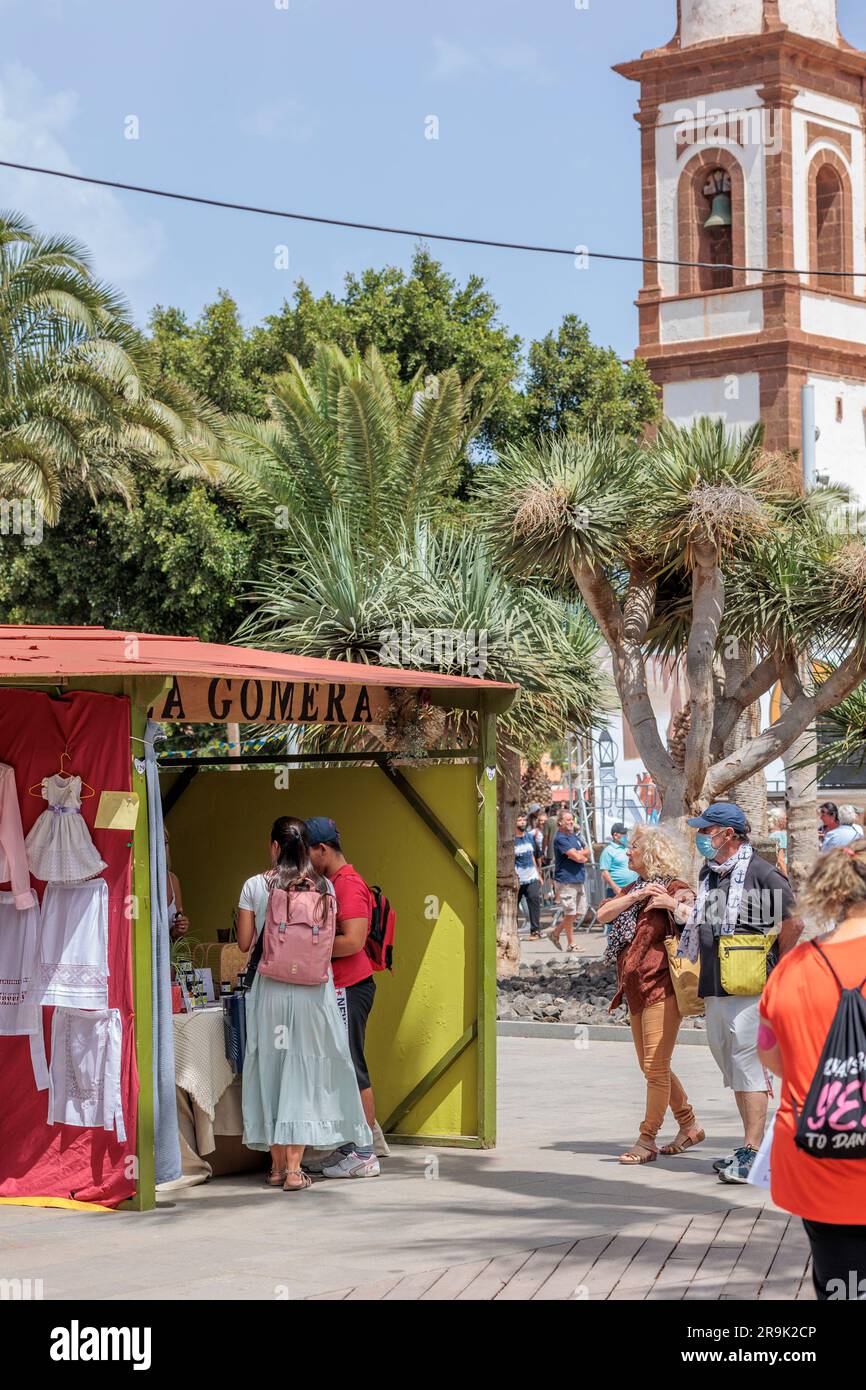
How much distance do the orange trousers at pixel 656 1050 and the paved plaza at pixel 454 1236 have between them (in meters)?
0.24

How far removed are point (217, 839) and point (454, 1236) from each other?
408 centimetres

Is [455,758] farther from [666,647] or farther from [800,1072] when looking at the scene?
[666,647]

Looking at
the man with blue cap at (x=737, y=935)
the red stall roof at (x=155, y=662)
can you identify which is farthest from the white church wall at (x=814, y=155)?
the man with blue cap at (x=737, y=935)

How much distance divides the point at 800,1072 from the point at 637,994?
4859mm

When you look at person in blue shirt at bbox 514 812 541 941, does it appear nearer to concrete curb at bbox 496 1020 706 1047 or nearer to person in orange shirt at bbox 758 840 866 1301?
concrete curb at bbox 496 1020 706 1047

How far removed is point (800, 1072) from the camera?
506 centimetres

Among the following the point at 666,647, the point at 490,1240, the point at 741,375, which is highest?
the point at 741,375

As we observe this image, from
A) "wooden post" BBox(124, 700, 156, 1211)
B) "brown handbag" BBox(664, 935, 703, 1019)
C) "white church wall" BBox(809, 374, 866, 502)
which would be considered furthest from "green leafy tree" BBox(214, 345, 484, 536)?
"white church wall" BBox(809, 374, 866, 502)

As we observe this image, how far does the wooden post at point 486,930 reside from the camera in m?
10.5

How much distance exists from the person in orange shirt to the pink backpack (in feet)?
13.9

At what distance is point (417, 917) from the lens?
10859mm

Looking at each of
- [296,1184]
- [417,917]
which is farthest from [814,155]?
[296,1184]

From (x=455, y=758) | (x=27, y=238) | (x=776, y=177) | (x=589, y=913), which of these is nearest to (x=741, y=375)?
(x=776, y=177)

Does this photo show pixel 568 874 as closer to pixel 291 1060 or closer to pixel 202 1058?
pixel 202 1058
